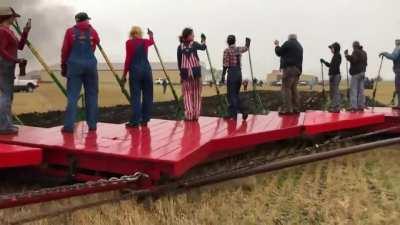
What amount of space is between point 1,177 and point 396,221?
4756 mm

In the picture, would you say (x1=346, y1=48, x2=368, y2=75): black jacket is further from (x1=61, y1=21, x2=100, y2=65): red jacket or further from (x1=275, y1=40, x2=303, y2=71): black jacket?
(x1=61, y1=21, x2=100, y2=65): red jacket

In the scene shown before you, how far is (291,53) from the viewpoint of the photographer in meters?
11.1

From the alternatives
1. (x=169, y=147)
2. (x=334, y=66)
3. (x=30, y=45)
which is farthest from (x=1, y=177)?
(x=334, y=66)

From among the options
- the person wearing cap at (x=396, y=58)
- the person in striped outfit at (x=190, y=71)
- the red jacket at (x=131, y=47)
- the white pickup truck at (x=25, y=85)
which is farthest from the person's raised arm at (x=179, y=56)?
the white pickup truck at (x=25, y=85)

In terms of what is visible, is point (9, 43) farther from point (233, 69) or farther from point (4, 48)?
point (233, 69)

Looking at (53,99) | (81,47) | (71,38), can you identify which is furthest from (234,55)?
(53,99)

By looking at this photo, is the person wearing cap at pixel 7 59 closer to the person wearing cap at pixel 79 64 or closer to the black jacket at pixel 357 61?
the person wearing cap at pixel 79 64

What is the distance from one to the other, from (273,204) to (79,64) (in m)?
3.15

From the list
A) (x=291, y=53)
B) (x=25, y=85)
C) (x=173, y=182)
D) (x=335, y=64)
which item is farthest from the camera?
(x=25, y=85)

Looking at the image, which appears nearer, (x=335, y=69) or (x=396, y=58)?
(x=396, y=58)

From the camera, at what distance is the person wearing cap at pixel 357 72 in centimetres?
1294

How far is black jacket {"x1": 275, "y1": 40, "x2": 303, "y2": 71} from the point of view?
→ 36.3 feet

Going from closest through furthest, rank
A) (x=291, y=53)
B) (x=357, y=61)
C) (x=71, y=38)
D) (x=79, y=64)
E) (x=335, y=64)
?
1. (x=71, y=38)
2. (x=79, y=64)
3. (x=291, y=53)
4. (x=357, y=61)
5. (x=335, y=64)

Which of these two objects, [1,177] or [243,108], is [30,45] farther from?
[243,108]
